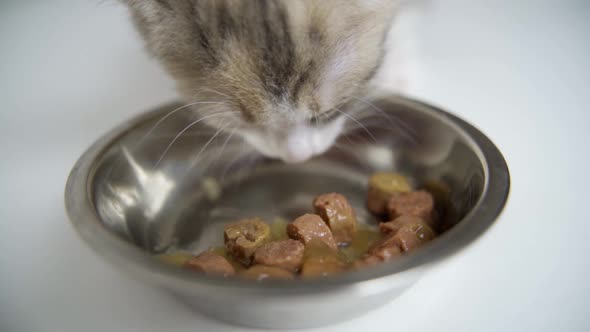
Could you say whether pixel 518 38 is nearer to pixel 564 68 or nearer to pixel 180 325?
pixel 564 68

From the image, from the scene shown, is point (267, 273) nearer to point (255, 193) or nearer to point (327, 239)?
point (327, 239)

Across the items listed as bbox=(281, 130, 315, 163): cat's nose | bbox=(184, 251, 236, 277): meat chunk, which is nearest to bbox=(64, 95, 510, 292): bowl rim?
bbox=(184, 251, 236, 277): meat chunk

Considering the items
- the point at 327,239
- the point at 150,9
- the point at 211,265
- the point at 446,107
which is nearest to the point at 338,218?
the point at 327,239

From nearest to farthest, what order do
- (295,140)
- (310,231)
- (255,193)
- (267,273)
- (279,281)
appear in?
(279,281) < (267,273) < (310,231) < (295,140) < (255,193)

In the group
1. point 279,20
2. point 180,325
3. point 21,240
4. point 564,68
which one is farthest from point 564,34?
point 21,240

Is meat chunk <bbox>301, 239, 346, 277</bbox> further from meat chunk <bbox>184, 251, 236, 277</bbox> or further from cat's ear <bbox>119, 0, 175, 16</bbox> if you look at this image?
cat's ear <bbox>119, 0, 175, 16</bbox>

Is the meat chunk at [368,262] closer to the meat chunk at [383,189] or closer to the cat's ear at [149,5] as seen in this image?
the meat chunk at [383,189]

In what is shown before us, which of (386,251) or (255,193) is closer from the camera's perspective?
(386,251)
